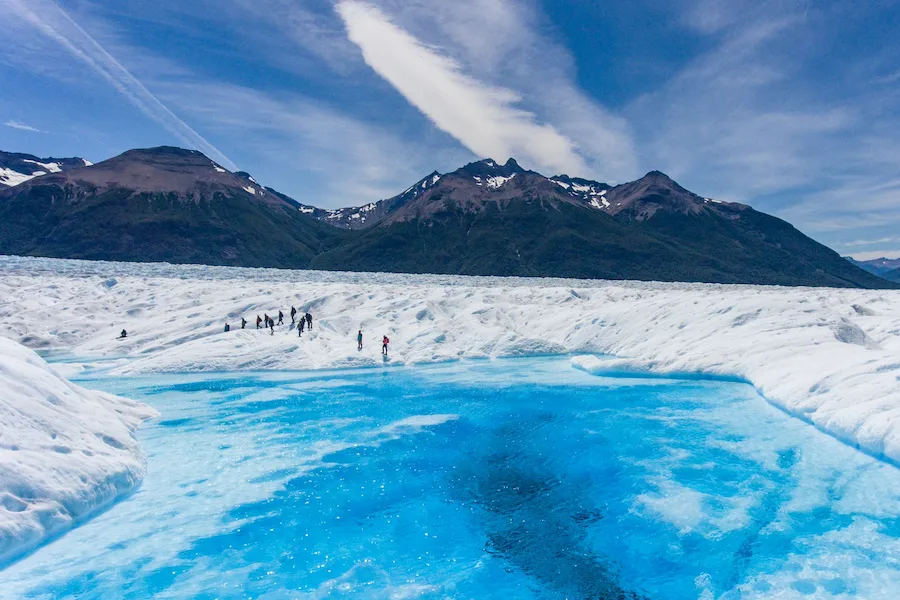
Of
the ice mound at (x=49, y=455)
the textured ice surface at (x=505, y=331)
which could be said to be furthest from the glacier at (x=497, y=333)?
the ice mound at (x=49, y=455)

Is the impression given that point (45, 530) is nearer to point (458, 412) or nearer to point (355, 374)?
point (458, 412)

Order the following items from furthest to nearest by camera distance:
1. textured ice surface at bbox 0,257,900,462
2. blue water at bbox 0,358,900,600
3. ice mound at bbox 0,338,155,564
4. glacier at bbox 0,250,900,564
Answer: textured ice surface at bbox 0,257,900,462 → glacier at bbox 0,250,900,564 → ice mound at bbox 0,338,155,564 → blue water at bbox 0,358,900,600

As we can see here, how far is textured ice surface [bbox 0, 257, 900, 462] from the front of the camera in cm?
1720

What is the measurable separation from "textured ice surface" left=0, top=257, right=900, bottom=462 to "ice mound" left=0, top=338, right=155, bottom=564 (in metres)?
16.6

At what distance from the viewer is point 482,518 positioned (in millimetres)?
10805

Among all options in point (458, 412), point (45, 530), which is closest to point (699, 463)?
point (458, 412)

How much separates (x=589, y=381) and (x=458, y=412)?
29.1 feet

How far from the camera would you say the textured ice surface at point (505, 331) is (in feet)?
56.4

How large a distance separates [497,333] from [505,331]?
702mm

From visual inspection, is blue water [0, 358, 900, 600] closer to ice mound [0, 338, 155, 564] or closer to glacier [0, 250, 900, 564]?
ice mound [0, 338, 155, 564]

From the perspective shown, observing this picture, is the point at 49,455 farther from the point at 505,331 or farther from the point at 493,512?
the point at 505,331

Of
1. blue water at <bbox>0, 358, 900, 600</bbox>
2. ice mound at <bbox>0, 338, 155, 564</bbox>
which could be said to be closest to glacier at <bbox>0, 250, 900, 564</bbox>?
ice mound at <bbox>0, 338, 155, 564</bbox>

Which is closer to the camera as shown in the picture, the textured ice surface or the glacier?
the glacier

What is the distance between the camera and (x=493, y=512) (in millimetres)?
11078
